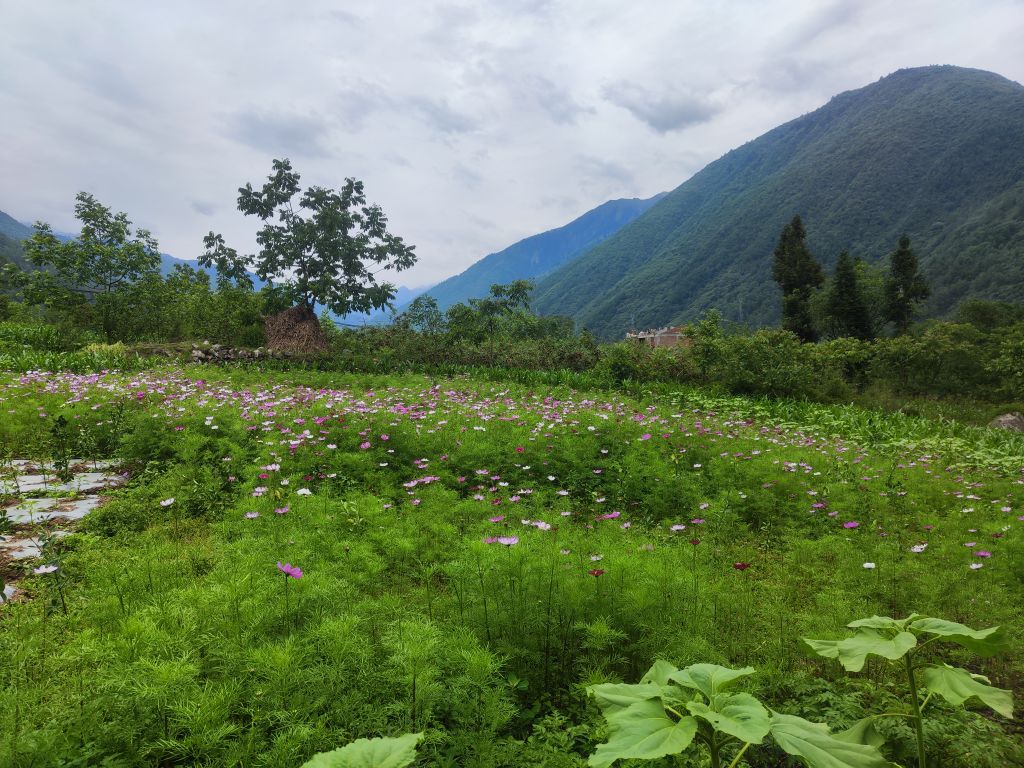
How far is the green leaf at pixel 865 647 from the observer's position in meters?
1.30

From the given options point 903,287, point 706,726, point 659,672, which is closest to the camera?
point 706,726

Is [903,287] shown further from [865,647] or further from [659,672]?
[659,672]

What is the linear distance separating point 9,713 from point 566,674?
219cm

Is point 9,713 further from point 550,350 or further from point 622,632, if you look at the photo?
point 550,350

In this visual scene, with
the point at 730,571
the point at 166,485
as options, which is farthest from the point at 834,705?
the point at 166,485

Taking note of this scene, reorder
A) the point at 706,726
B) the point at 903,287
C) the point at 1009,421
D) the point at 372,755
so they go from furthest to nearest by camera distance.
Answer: the point at 903,287 < the point at 1009,421 < the point at 706,726 < the point at 372,755

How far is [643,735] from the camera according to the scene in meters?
1.10

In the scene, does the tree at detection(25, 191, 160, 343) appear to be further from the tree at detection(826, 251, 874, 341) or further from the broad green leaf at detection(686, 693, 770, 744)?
the tree at detection(826, 251, 874, 341)

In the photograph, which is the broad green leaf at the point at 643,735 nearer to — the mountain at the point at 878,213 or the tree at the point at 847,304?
the tree at the point at 847,304

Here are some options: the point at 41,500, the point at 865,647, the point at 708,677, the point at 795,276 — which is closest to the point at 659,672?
the point at 708,677

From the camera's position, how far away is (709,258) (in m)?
122

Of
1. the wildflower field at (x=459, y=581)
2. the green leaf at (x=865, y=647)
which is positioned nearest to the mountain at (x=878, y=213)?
the wildflower field at (x=459, y=581)

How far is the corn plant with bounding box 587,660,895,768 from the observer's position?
104 centimetres

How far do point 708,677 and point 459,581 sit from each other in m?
1.84
